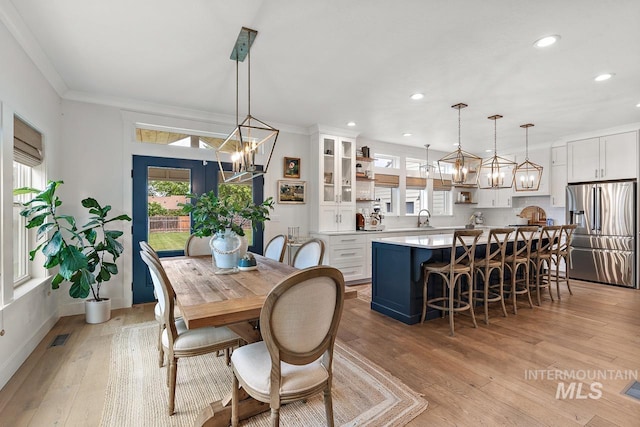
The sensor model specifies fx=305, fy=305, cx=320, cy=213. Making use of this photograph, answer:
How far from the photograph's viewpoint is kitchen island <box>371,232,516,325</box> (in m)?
3.33

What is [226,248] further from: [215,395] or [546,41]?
[546,41]

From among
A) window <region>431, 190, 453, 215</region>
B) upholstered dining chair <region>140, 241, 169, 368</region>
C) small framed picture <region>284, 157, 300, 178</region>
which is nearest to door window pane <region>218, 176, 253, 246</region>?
small framed picture <region>284, 157, 300, 178</region>

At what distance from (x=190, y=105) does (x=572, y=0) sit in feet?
12.9

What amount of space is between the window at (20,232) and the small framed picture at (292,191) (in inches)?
116

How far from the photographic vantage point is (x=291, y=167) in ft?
16.5

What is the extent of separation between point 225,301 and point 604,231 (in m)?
6.31

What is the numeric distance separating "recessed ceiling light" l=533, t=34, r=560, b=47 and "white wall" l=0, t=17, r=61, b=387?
3993 mm

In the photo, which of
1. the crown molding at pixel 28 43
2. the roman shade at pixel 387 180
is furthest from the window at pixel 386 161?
the crown molding at pixel 28 43

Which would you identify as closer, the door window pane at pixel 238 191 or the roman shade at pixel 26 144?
the roman shade at pixel 26 144

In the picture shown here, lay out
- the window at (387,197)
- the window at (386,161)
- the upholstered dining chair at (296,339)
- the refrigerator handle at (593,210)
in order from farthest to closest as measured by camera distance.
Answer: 1. the window at (387,197)
2. the window at (386,161)
3. the refrigerator handle at (593,210)
4. the upholstered dining chair at (296,339)

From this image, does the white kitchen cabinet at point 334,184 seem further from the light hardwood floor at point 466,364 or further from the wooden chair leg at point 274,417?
the wooden chair leg at point 274,417

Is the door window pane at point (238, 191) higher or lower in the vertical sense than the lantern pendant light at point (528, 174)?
lower

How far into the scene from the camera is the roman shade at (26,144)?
97.1 inches

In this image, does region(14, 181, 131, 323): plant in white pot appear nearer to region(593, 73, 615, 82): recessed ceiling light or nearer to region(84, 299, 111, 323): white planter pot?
region(84, 299, 111, 323): white planter pot
